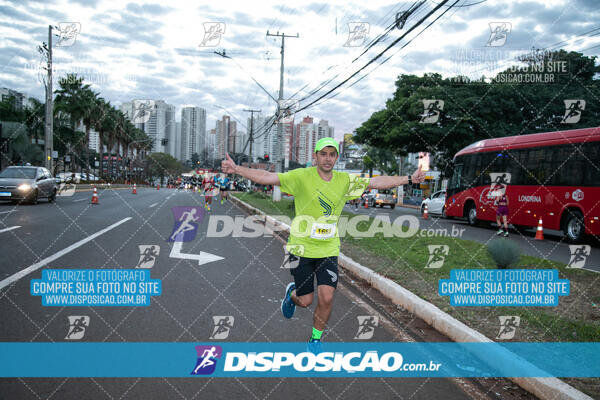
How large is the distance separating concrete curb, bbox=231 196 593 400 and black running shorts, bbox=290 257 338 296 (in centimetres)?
153

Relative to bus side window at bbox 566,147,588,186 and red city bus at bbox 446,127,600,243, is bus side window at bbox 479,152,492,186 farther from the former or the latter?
bus side window at bbox 566,147,588,186

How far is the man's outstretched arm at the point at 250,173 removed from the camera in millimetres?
4191

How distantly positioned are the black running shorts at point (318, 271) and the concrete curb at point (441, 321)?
1529mm

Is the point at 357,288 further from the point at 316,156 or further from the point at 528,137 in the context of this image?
the point at 528,137

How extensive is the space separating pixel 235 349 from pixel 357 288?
331 centimetres

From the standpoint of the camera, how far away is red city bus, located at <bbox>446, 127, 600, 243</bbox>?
46.5 feet

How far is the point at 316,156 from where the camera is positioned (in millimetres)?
4438

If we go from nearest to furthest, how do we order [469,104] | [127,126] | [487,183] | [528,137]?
1. [528,137]
2. [487,183]
3. [469,104]
4. [127,126]

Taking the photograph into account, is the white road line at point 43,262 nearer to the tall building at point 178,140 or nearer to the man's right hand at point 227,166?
the man's right hand at point 227,166

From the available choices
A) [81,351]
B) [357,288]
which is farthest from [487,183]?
[81,351]

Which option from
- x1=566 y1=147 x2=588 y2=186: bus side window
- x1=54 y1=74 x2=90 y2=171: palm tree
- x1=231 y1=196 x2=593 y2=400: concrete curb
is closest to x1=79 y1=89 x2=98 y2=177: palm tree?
x1=54 y1=74 x2=90 y2=171: palm tree

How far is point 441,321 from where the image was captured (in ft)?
17.2

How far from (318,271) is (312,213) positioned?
527 millimetres

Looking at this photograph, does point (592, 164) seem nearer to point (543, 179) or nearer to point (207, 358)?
point (543, 179)
